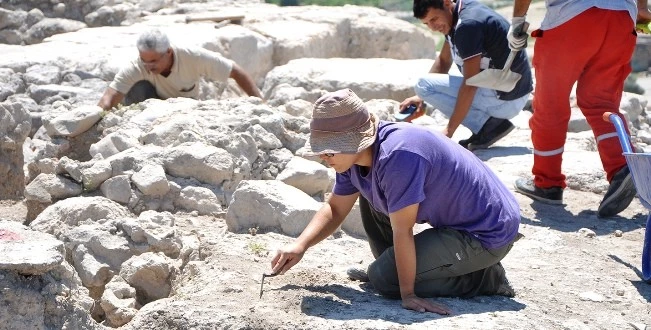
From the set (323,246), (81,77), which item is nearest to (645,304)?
(323,246)

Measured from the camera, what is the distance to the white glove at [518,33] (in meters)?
5.38

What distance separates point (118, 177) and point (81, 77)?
2625 millimetres

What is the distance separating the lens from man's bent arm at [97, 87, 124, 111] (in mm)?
6664

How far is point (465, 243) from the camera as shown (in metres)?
3.80

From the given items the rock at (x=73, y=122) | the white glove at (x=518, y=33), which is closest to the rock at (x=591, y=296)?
the white glove at (x=518, y=33)

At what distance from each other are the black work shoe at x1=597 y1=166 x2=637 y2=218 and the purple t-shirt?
1565mm

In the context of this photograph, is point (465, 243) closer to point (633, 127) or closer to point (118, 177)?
point (118, 177)

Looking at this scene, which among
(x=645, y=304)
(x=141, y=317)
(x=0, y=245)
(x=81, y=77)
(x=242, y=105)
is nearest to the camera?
(x=0, y=245)

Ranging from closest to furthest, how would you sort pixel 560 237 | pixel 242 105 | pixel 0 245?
pixel 0 245 → pixel 560 237 → pixel 242 105

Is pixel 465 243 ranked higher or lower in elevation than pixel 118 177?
higher

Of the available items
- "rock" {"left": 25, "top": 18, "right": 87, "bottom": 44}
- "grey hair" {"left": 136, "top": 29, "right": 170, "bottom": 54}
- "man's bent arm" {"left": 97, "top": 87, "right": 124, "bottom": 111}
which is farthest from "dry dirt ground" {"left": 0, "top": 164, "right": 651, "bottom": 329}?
"rock" {"left": 25, "top": 18, "right": 87, "bottom": 44}

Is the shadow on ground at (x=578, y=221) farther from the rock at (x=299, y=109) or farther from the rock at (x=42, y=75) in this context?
the rock at (x=42, y=75)

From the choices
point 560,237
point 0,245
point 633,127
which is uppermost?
→ point 0,245

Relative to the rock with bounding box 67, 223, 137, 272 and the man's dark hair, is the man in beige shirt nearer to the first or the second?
the man's dark hair
